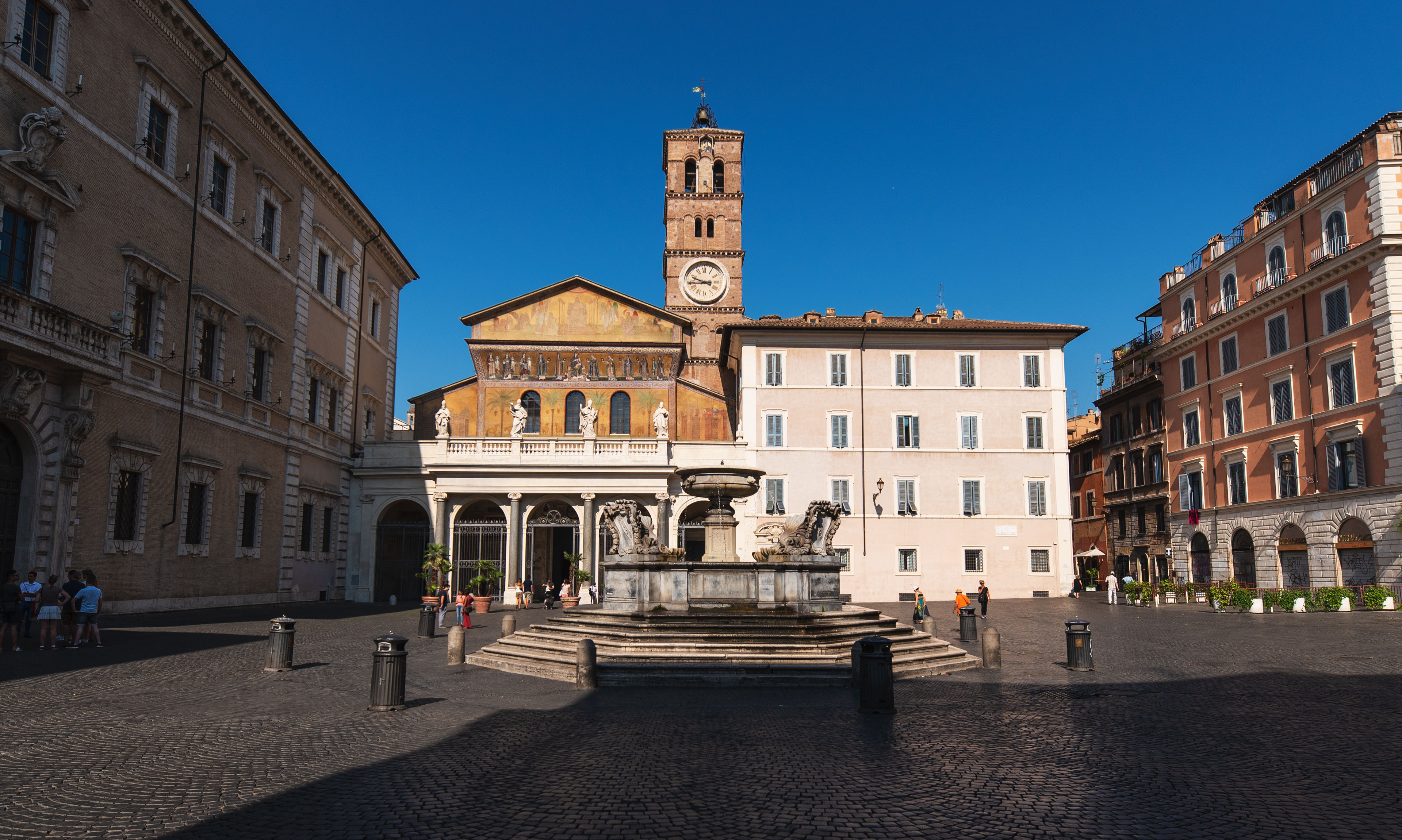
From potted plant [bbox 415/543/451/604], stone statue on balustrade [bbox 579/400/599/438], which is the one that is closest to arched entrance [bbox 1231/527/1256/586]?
stone statue on balustrade [bbox 579/400/599/438]

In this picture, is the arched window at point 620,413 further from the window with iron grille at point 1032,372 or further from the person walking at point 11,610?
the person walking at point 11,610

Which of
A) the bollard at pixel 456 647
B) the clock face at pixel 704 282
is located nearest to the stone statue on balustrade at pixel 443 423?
the bollard at pixel 456 647

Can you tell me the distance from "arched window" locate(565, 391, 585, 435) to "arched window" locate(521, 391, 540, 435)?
4.24ft

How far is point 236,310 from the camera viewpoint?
27.5 metres

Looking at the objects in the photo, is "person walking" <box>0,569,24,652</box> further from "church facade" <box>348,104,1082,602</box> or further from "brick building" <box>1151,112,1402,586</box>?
"brick building" <box>1151,112,1402,586</box>

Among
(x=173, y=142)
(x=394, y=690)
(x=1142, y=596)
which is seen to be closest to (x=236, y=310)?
(x=173, y=142)

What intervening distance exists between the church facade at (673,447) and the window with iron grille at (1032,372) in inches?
8.0

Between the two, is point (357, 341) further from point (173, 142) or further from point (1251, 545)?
point (1251, 545)

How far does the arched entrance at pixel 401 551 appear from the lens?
37.2 metres

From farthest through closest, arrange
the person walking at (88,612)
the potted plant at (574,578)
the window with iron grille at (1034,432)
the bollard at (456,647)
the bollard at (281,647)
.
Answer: the window with iron grille at (1034,432), the potted plant at (574,578), the person walking at (88,612), the bollard at (456,647), the bollard at (281,647)

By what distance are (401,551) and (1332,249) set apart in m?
37.0

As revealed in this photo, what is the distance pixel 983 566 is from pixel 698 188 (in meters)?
38.7

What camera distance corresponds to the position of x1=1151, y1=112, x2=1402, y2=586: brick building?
29641mm

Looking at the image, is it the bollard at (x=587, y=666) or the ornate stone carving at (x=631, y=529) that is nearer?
the bollard at (x=587, y=666)
